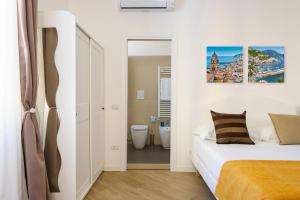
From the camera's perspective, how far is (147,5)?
3371 millimetres

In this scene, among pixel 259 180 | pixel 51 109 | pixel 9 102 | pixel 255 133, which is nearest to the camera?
pixel 259 180

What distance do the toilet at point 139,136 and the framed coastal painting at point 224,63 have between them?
1914mm

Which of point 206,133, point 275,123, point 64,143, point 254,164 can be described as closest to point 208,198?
point 206,133

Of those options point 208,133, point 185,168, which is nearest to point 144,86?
point 185,168

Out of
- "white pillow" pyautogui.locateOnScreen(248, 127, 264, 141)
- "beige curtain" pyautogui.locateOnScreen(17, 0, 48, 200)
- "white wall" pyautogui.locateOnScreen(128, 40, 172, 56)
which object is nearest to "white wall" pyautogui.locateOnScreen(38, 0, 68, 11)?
"beige curtain" pyautogui.locateOnScreen(17, 0, 48, 200)

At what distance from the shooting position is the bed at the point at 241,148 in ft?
7.29

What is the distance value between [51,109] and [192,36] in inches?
93.2

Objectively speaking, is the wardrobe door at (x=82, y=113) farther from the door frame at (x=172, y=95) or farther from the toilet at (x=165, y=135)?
the toilet at (x=165, y=135)

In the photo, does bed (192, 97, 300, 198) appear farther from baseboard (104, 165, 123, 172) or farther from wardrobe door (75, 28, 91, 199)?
wardrobe door (75, 28, 91, 199)

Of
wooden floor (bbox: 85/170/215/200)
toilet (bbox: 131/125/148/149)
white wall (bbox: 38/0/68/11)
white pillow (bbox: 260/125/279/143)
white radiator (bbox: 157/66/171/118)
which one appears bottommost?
wooden floor (bbox: 85/170/215/200)

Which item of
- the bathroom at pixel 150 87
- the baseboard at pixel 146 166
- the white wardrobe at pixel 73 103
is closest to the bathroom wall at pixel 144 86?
the bathroom at pixel 150 87

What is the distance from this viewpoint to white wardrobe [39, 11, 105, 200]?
2217mm

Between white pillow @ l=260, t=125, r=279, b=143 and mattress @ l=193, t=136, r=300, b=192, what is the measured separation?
0.12 meters

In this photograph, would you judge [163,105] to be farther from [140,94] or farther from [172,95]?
[172,95]
